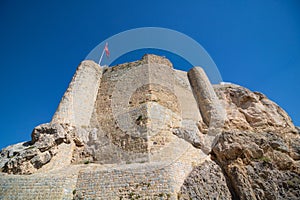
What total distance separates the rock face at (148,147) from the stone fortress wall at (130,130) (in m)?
0.04

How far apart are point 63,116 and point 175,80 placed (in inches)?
260

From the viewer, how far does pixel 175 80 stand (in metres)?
13.2

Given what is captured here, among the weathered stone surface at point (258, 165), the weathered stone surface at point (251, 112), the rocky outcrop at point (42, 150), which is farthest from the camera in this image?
the weathered stone surface at point (251, 112)

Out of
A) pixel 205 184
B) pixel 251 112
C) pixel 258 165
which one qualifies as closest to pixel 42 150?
pixel 205 184

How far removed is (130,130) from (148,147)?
1395mm

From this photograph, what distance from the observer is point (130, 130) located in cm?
984

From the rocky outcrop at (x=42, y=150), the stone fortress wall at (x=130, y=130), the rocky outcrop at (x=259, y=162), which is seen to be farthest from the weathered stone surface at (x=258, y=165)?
the rocky outcrop at (x=42, y=150)

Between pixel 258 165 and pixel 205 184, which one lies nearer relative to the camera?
pixel 205 184

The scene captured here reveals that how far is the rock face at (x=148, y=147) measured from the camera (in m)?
7.61

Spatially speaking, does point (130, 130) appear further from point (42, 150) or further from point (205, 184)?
point (205, 184)

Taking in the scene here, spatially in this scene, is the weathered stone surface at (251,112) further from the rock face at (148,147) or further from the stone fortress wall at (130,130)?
the stone fortress wall at (130,130)

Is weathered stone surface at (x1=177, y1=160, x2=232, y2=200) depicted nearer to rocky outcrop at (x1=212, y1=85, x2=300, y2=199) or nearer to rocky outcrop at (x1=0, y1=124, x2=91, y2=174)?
rocky outcrop at (x1=212, y1=85, x2=300, y2=199)

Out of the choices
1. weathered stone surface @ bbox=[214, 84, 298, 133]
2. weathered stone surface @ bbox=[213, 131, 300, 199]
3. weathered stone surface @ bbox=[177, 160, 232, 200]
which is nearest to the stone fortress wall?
weathered stone surface @ bbox=[177, 160, 232, 200]

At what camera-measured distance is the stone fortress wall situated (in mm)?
7480
